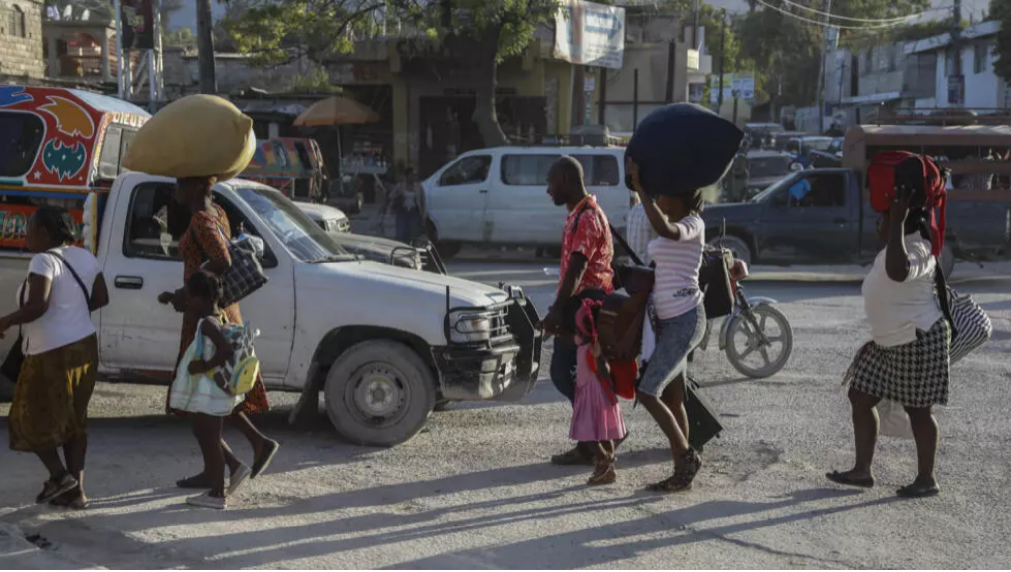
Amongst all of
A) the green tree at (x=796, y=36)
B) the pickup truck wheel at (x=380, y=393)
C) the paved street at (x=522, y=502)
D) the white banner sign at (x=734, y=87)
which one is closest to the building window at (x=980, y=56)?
the white banner sign at (x=734, y=87)

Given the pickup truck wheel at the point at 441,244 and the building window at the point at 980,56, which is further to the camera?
the building window at the point at 980,56

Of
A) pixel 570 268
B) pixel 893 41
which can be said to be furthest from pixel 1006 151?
pixel 893 41

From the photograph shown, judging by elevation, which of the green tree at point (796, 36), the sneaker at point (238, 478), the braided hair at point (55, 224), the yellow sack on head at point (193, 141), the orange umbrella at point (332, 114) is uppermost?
the green tree at point (796, 36)

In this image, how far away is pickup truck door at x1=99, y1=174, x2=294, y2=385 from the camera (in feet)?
23.9

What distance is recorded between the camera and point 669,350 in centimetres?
602

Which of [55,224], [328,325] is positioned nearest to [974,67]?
[328,325]

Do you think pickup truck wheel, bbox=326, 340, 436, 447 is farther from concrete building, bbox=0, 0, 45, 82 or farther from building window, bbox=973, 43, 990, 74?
building window, bbox=973, 43, 990, 74

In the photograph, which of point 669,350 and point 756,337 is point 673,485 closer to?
point 669,350

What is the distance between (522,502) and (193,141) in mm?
2594

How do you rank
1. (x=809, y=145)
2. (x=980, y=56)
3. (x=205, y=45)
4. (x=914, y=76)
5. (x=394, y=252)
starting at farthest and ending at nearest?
1. (x=914, y=76)
2. (x=980, y=56)
3. (x=809, y=145)
4. (x=205, y=45)
5. (x=394, y=252)

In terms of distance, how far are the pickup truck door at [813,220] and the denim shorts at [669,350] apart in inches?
470

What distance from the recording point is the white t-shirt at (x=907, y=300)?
6.03 meters

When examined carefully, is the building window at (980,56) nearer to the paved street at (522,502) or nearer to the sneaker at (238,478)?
the paved street at (522,502)

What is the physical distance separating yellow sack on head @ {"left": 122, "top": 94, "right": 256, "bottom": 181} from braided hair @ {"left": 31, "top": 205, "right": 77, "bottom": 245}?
58 cm
